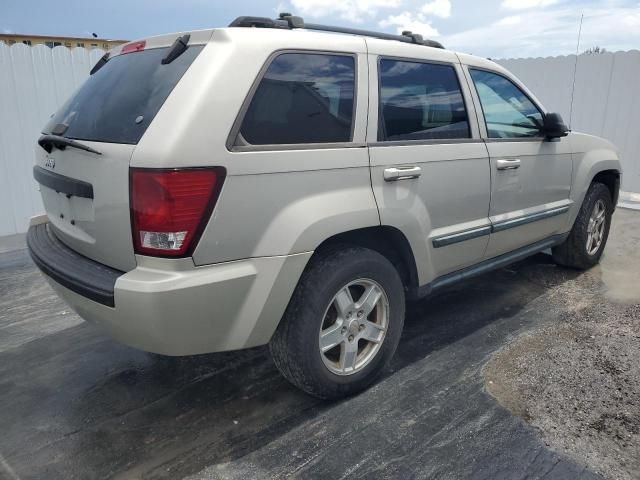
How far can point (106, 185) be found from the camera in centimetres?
215

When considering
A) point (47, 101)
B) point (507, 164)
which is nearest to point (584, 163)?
point (507, 164)

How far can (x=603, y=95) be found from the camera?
8.11m

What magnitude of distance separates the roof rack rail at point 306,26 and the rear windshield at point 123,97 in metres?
0.42

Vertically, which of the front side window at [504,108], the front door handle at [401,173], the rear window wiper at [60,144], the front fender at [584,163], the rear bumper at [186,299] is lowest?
the rear bumper at [186,299]

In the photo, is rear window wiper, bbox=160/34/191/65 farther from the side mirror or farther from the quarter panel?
the side mirror

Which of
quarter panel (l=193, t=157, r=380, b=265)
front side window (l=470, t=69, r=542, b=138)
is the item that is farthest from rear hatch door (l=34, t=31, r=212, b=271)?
front side window (l=470, t=69, r=542, b=138)

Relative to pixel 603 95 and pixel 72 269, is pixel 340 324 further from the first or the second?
pixel 603 95

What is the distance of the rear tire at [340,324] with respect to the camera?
243cm

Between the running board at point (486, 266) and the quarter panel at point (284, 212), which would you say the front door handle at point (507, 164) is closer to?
the running board at point (486, 266)

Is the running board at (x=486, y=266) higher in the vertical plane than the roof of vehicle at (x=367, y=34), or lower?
lower

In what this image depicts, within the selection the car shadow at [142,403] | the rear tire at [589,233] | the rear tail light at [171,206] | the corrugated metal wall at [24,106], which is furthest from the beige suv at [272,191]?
the corrugated metal wall at [24,106]

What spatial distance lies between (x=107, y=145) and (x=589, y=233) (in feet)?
14.2

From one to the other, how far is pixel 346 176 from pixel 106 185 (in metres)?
1.12

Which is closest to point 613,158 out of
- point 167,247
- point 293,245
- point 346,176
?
point 346,176
